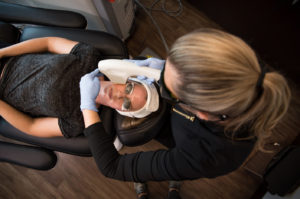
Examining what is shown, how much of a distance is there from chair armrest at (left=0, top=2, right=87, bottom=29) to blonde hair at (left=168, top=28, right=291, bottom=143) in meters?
0.78

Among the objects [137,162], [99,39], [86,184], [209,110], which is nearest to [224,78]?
[209,110]

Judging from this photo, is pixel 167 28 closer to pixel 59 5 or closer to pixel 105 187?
pixel 59 5

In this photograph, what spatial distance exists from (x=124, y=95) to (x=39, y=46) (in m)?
0.63

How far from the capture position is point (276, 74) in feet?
1.63

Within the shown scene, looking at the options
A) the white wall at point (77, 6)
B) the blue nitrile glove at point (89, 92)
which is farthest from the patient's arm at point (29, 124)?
the white wall at point (77, 6)

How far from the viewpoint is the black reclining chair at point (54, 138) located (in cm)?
90

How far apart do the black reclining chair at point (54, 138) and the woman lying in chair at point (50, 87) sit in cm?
6

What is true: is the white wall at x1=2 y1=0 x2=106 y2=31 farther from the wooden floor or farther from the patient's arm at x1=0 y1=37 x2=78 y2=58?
the wooden floor

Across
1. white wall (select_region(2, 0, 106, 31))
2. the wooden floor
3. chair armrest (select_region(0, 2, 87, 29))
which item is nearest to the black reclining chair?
chair armrest (select_region(0, 2, 87, 29))

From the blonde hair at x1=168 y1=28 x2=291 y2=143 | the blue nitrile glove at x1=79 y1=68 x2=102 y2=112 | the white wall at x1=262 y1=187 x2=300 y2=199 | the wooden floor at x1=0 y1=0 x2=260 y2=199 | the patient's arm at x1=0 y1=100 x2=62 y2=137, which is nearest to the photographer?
the blonde hair at x1=168 y1=28 x2=291 y2=143

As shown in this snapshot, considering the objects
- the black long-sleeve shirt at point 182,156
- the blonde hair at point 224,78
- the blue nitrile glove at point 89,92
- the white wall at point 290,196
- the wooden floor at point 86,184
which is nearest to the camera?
the blonde hair at point 224,78

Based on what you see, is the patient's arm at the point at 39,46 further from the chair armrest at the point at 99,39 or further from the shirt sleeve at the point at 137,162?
the shirt sleeve at the point at 137,162

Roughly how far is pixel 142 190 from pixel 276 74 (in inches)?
48.3

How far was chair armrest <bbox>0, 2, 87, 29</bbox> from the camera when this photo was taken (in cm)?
105
